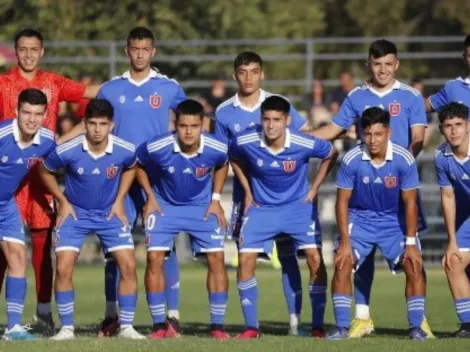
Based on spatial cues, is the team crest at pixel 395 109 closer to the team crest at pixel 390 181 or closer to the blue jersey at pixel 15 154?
the team crest at pixel 390 181

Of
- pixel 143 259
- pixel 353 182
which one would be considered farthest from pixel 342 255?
pixel 143 259

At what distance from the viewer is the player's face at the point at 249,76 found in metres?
16.0

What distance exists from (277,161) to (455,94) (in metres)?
1.99

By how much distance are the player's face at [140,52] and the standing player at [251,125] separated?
85cm

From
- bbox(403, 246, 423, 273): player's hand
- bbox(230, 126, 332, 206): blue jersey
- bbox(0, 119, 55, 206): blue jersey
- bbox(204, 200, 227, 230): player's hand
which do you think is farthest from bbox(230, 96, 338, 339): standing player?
bbox(0, 119, 55, 206): blue jersey

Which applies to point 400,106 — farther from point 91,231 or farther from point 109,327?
point 109,327

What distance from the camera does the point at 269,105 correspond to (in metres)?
15.4

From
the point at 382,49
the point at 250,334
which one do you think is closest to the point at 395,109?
the point at 382,49

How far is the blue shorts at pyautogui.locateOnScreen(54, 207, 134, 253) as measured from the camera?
1535 cm

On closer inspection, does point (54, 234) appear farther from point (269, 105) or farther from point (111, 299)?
point (269, 105)

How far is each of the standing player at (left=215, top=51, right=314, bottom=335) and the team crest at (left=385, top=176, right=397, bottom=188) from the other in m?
1.27

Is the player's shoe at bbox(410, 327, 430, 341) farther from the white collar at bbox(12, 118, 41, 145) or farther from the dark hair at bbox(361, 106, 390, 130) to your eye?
the white collar at bbox(12, 118, 41, 145)

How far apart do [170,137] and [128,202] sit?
0.90 meters

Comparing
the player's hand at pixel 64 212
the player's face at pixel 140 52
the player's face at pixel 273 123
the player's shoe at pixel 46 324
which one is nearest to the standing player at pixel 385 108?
the player's face at pixel 273 123
